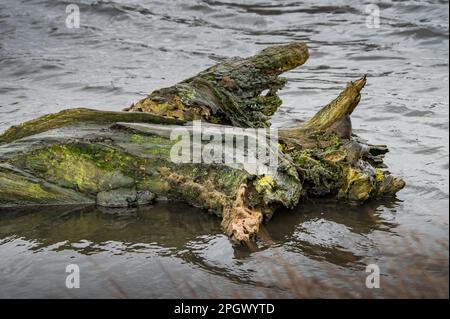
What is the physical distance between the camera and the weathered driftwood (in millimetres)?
5359

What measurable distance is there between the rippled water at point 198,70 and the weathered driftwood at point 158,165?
0.55 feet

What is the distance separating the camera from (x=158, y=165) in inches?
218

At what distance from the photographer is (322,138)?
584 cm

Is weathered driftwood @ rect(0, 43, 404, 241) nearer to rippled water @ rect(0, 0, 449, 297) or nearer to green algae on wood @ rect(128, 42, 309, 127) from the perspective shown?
green algae on wood @ rect(128, 42, 309, 127)

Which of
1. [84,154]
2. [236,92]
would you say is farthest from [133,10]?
[84,154]

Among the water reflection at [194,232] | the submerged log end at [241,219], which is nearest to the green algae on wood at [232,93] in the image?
the water reflection at [194,232]

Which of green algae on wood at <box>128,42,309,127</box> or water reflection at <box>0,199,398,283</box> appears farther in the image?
green algae on wood at <box>128,42,309,127</box>

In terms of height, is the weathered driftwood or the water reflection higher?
the weathered driftwood

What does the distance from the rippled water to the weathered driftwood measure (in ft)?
0.55

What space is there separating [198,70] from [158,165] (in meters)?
6.04

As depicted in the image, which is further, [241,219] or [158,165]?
[158,165]

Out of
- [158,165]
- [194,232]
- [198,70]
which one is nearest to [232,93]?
[158,165]

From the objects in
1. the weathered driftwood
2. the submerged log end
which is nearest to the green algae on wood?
the weathered driftwood

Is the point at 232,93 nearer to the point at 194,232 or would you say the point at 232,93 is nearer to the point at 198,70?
the point at 194,232
